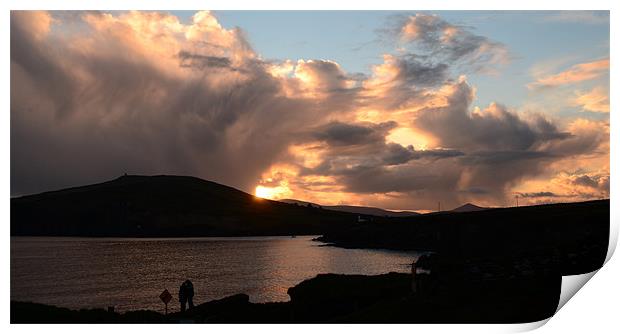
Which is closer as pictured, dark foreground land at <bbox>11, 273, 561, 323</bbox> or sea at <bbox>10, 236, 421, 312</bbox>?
dark foreground land at <bbox>11, 273, 561, 323</bbox>

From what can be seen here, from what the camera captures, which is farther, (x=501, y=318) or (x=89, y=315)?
(x=89, y=315)

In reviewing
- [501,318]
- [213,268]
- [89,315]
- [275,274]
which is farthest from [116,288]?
[501,318]

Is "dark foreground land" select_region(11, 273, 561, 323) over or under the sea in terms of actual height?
over

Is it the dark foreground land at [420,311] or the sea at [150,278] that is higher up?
the dark foreground land at [420,311]

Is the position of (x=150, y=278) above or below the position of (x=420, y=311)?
below

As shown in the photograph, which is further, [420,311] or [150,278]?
[150,278]

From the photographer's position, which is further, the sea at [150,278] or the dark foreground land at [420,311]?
the sea at [150,278]
